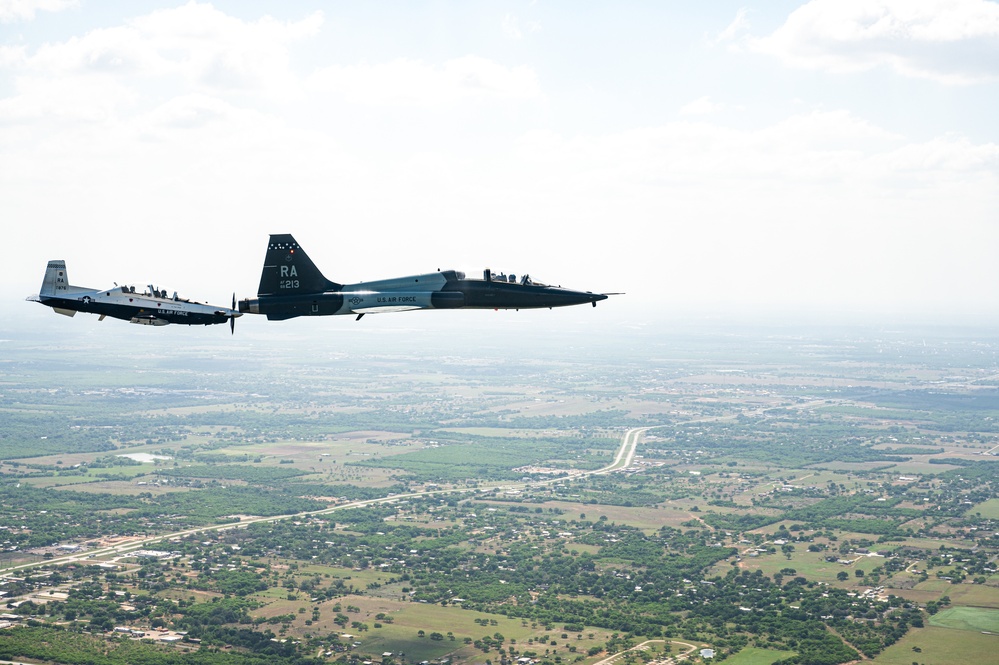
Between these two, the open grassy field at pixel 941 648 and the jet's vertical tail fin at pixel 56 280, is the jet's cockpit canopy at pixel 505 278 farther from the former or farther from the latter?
the open grassy field at pixel 941 648

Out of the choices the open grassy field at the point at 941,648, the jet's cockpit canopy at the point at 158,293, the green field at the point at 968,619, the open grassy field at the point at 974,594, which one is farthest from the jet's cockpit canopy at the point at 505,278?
the open grassy field at the point at 974,594

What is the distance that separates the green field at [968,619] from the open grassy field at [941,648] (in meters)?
2.63

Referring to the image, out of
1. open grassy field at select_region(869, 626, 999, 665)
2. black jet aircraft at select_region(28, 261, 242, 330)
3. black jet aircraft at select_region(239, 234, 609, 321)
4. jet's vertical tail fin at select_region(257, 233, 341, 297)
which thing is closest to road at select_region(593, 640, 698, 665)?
open grassy field at select_region(869, 626, 999, 665)

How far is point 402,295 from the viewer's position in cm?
5903

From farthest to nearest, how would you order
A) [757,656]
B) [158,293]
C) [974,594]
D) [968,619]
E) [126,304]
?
1. [974,594]
2. [968,619]
3. [757,656]
4. [158,293]
5. [126,304]

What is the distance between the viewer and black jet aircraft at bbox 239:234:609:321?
185 ft

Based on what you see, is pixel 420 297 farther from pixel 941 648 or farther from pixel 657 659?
pixel 941 648

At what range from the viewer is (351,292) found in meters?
57.7

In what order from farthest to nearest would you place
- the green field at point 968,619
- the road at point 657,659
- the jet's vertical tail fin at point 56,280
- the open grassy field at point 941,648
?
the green field at point 968,619
the road at point 657,659
the open grassy field at point 941,648
the jet's vertical tail fin at point 56,280

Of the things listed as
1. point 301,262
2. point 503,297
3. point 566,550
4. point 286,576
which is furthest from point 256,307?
point 566,550

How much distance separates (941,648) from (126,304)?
114653mm

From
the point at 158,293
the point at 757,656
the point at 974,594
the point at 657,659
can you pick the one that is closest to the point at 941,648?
the point at 757,656

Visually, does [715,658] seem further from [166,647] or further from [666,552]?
[166,647]

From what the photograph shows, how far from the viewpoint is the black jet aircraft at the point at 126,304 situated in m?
56.3
